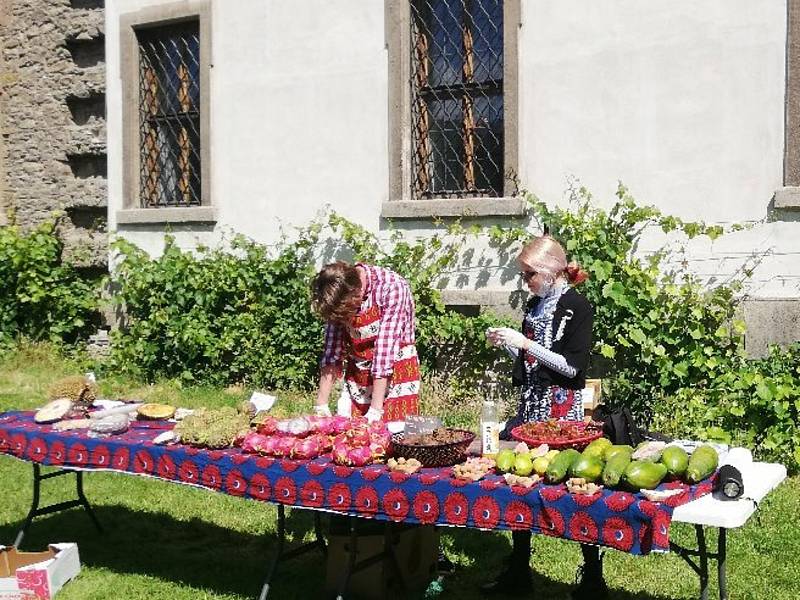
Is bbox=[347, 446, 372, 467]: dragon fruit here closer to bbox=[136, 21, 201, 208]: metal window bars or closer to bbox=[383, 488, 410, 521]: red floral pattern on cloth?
bbox=[383, 488, 410, 521]: red floral pattern on cloth

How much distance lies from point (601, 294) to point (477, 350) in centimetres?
121

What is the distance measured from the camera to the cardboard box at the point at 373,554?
455 cm

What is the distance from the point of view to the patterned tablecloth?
11.2ft

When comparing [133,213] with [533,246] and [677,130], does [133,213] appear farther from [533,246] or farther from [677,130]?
[533,246]

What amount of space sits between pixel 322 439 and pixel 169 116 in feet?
21.4

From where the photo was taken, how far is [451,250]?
26.5 ft

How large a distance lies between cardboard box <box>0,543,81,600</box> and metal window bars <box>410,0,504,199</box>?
14.5 ft

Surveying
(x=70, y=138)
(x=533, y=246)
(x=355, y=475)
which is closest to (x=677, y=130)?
(x=533, y=246)

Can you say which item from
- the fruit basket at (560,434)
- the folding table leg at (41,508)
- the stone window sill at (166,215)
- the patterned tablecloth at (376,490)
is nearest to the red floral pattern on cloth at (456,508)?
the patterned tablecloth at (376,490)

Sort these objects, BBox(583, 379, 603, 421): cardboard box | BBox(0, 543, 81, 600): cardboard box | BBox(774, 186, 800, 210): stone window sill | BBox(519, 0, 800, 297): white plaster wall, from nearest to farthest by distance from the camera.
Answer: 1. BBox(0, 543, 81, 600): cardboard box
2. BBox(583, 379, 603, 421): cardboard box
3. BBox(774, 186, 800, 210): stone window sill
4. BBox(519, 0, 800, 297): white plaster wall

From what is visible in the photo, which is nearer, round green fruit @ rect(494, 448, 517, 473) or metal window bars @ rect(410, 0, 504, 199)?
round green fruit @ rect(494, 448, 517, 473)

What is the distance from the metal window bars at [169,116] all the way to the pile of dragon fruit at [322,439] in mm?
5823

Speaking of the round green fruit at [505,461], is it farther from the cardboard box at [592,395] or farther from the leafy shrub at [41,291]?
the leafy shrub at [41,291]

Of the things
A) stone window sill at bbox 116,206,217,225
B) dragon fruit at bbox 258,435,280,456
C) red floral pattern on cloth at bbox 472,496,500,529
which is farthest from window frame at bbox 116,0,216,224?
red floral pattern on cloth at bbox 472,496,500,529
